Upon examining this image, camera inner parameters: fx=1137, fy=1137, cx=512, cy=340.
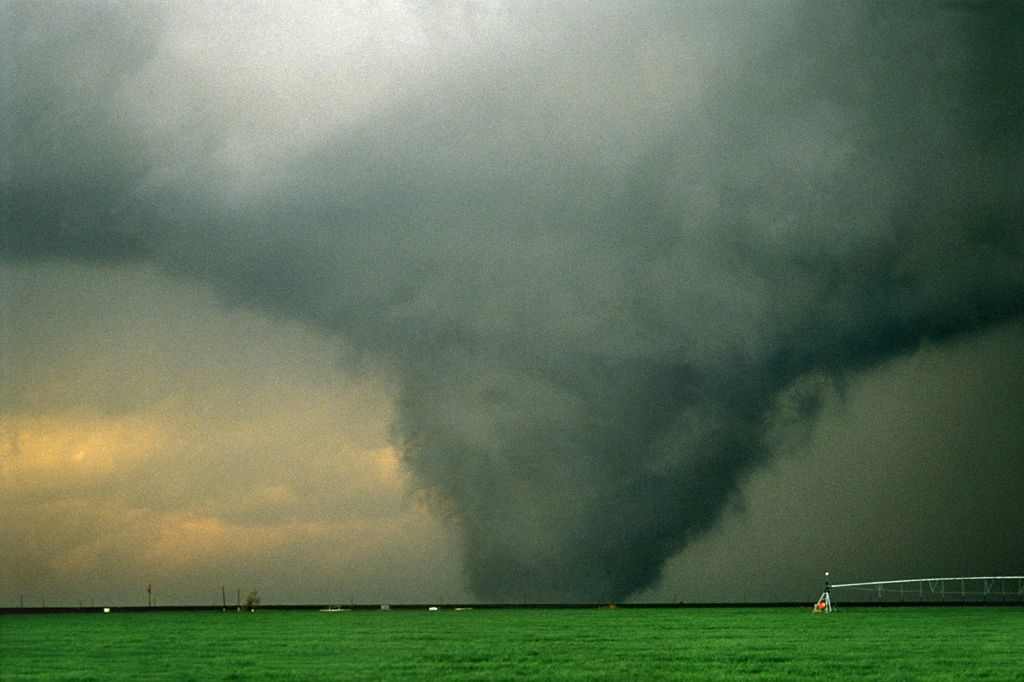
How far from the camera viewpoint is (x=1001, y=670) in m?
28.9

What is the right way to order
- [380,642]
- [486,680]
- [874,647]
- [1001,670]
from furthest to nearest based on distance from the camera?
[380,642], [874,647], [1001,670], [486,680]

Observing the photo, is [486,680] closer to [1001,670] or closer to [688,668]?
[688,668]

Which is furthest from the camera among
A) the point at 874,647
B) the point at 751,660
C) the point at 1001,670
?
the point at 874,647

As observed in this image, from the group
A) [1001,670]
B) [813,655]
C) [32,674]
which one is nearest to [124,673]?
[32,674]

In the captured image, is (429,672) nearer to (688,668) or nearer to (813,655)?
(688,668)

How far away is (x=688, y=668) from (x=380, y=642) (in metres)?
20.0

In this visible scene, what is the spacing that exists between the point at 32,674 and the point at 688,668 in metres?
17.4

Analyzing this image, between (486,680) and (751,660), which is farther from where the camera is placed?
(751,660)

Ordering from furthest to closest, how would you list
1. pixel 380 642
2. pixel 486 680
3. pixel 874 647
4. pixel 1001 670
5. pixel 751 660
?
pixel 380 642
pixel 874 647
pixel 751 660
pixel 1001 670
pixel 486 680

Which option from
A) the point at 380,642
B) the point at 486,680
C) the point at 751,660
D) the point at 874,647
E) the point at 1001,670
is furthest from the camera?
the point at 380,642

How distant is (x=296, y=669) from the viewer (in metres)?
30.7

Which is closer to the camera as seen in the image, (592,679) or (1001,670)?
(592,679)

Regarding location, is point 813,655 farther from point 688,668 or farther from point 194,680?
point 194,680

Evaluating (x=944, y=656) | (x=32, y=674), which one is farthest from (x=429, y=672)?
(x=944, y=656)
